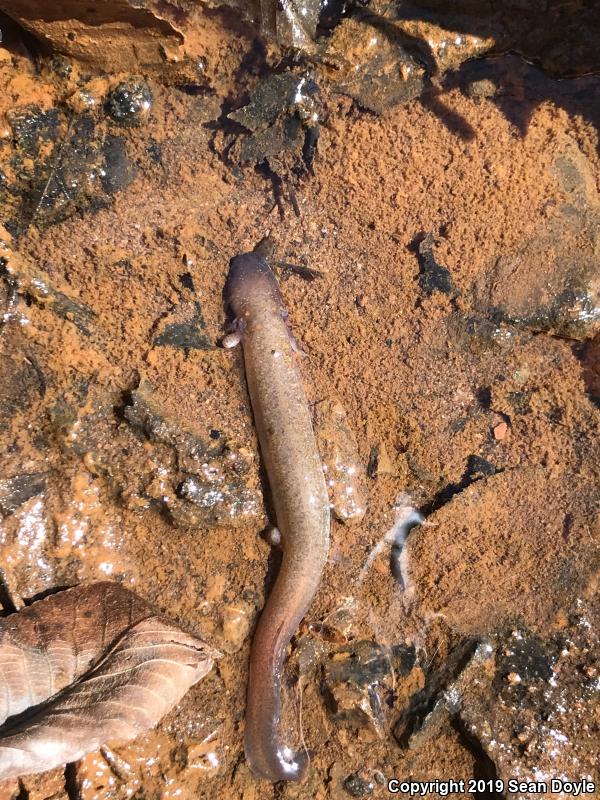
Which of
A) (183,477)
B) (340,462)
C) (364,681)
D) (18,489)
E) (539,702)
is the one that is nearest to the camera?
(539,702)

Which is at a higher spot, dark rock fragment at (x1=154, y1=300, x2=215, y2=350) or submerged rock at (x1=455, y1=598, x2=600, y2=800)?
dark rock fragment at (x1=154, y1=300, x2=215, y2=350)

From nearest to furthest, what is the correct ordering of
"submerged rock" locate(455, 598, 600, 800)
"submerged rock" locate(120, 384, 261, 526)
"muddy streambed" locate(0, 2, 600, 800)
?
1. "submerged rock" locate(455, 598, 600, 800)
2. "muddy streambed" locate(0, 2, 600, 800)
3. "submerged rock" locate(120, 384, 261, 526)

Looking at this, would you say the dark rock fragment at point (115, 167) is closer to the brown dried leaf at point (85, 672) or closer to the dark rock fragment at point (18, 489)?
the dark rock fragment at point (18, 489)

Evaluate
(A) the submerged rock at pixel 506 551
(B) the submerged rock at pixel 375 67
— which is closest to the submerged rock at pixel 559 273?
(A) the submerged rock at pixel 506 551

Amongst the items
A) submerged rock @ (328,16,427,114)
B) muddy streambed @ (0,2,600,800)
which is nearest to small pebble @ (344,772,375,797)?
muddy streambed @ (0,2,600,800)

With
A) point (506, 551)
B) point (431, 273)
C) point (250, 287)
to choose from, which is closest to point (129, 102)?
point (250, 287)

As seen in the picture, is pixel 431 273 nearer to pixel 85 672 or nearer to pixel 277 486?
pixel 277 486

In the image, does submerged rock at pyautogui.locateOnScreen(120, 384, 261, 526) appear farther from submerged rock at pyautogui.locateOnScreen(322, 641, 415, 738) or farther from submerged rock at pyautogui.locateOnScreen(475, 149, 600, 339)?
submerged rock at pyautogui.locateOnScreen(475, 149, 600, 339)
